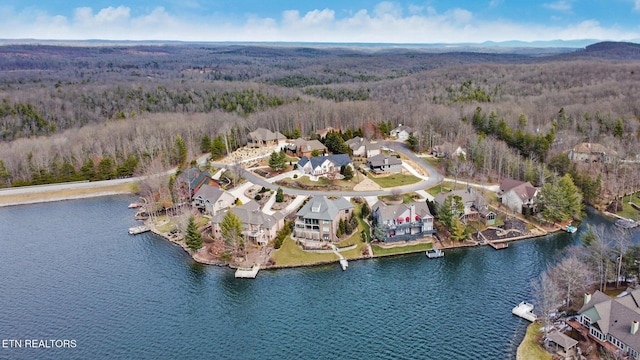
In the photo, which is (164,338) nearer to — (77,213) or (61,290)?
(61,290)

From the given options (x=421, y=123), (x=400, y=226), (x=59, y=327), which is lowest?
(x=59, y=327)

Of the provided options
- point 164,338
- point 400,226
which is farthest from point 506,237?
point 164,338

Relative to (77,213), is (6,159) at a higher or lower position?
higher

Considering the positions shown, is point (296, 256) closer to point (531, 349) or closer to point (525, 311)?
point (525, 311)

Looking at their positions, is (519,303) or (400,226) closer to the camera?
(519,303)

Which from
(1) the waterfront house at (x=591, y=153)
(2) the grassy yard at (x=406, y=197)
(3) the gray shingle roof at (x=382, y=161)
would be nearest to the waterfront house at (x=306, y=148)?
(3) the gray shingle roof at (x=382, y=161)

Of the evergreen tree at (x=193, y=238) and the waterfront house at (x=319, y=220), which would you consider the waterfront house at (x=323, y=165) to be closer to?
the waterfront house at (x=319, y=220)
